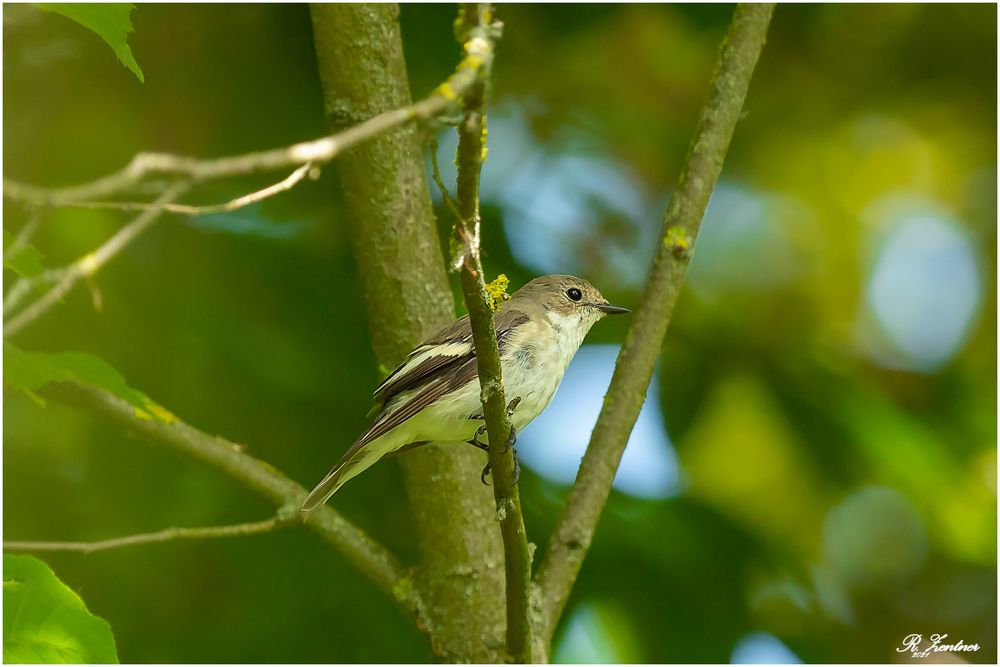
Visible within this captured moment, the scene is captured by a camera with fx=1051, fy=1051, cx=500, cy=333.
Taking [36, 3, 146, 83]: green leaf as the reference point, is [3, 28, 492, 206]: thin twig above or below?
below

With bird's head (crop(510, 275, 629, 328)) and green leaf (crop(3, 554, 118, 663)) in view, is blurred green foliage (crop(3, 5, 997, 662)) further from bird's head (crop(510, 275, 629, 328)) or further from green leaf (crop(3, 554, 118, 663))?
green leaf (crop(3, 554, 118, 663))

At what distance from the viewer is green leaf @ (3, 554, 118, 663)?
8.27 ft

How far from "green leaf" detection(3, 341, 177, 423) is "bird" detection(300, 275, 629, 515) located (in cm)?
100

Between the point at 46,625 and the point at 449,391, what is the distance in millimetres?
1697

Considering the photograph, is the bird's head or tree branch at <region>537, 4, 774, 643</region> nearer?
tree branch at <region>537, 4, 774, 643</region>

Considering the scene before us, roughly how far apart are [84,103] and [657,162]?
344 cm

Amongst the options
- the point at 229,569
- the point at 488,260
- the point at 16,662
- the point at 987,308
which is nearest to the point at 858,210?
the point at 987,308

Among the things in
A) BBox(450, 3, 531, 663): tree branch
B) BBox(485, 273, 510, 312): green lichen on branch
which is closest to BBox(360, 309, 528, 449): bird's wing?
BBox(450, 3, 531, 663): tree branch

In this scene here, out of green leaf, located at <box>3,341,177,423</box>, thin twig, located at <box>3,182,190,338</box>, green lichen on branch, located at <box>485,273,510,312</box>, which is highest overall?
green lichen on branch, located at <box>485,273,510,312</box>

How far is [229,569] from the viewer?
17.5ft

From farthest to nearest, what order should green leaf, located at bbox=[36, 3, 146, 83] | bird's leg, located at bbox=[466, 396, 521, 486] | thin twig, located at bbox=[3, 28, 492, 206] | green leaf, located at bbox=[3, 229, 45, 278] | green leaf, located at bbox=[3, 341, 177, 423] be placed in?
bird's leg, located at bbox=[466, 396, 521, 486], green leaf, located at bbox=[3, 341, 177, 423], green leaf, located at bbox=[3, 229, 45, 278], green leaf, located at bbox=[36, 3, 146, 83], thin twig, located at bbox=[3, 28, 492, 206]

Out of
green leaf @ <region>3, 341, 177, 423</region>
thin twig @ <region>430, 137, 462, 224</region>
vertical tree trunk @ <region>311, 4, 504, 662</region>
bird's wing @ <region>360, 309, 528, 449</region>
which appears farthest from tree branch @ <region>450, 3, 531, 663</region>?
green leaf @ <region>3, 341, 177, 423</region>

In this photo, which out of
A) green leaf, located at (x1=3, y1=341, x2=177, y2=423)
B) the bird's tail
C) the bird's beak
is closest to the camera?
green leaf, located at (x1=3, y1=341, x2=177, y2=423)

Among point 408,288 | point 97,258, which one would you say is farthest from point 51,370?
point 408,288
